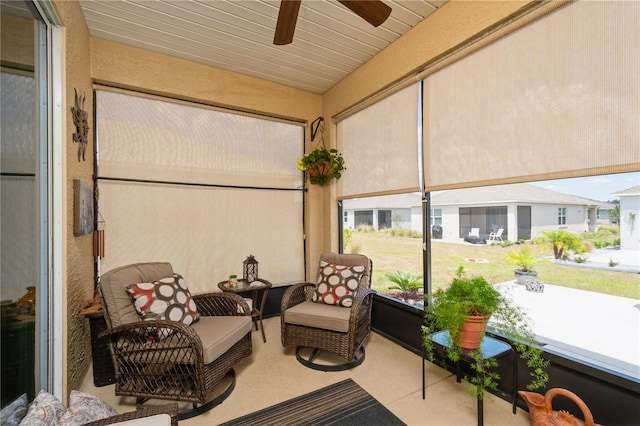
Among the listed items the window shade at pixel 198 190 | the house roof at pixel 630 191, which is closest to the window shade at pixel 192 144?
the window shade at pixel 198 190

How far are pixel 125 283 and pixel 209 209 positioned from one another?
147 cm

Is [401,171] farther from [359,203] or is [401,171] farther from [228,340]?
[228,340]

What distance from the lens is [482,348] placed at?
1820 mm

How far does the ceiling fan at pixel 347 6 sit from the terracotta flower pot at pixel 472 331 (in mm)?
1967

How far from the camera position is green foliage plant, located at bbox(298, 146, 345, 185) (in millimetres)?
3680

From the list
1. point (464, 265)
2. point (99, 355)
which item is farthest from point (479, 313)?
point (99, 355)

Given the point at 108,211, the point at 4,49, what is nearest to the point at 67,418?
the point at 4,49

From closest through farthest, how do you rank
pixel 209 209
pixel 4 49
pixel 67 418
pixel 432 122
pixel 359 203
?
pixel 67 418 < pixel 4 49 < pixel 432 122 < pixel 209 209 < pixel 359 203

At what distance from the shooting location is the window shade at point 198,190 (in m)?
2.97

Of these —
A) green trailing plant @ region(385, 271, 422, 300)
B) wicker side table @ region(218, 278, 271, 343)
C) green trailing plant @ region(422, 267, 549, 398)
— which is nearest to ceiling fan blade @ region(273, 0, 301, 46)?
green trailing plant @ region(422, 267, 549, 398)

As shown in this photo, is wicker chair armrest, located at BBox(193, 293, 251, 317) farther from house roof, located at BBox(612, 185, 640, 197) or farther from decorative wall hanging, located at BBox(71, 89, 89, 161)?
house roof, located at BBox(612, 185, 640, 197)

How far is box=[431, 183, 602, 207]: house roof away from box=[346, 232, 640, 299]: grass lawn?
37 cm

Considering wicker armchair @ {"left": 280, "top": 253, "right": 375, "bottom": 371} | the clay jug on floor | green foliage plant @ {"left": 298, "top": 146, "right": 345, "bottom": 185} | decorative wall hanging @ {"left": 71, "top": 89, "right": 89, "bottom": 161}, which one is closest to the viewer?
the clay jug on floor

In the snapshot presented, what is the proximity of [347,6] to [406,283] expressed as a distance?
254 centimetres
